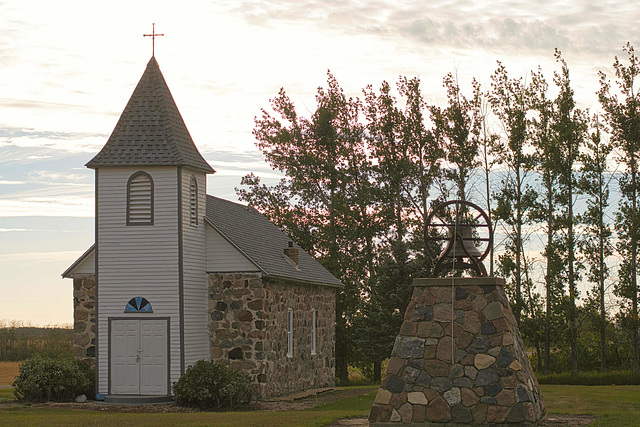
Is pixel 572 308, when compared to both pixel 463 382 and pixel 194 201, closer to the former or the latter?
pixel 194 201

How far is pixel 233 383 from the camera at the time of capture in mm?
21000

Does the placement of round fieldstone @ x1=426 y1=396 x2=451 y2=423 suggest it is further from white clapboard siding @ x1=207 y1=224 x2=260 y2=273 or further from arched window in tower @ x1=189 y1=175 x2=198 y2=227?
arched window in tower @ x1=189 y1=175 x2=198 y2=227

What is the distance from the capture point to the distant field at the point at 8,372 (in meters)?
29.7

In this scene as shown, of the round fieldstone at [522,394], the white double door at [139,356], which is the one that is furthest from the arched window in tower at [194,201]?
the round fieldstone at [522,394]

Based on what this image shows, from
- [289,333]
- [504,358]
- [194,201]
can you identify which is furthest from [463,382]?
[289,333]

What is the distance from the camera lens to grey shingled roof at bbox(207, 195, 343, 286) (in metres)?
23.9

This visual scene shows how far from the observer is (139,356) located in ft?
71.9

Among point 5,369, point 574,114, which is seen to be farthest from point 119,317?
point 574,114

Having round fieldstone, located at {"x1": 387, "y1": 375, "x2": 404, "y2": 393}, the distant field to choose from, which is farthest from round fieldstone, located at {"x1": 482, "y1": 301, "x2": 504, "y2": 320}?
the distant field

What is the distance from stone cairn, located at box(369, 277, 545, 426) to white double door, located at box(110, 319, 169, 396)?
29.0 ft

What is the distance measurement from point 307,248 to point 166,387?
18434 millimetres

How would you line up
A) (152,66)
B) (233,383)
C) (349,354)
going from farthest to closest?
(349,354) → (152,66) → (233,383)

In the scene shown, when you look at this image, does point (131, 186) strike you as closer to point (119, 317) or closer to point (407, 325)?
point (119, 317)

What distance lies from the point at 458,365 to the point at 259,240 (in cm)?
1352
